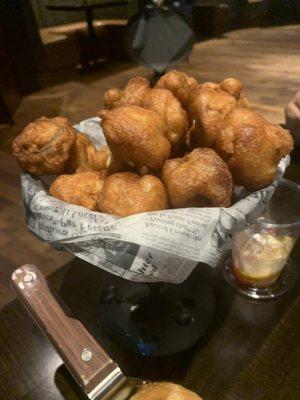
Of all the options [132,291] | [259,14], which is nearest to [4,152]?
[259,14]

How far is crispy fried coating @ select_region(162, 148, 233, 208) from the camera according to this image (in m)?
0.52

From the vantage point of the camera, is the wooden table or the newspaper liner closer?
the newspaper liner

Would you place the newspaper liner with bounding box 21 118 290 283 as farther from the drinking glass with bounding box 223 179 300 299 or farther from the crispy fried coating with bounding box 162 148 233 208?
the drinking glass with bounding box 223 179 300 299

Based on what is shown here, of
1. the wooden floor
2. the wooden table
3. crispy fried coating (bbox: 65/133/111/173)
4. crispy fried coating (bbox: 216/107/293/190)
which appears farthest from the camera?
the wooden table

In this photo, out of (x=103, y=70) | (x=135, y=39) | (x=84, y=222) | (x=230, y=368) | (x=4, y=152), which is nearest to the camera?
(x=84, y=222)

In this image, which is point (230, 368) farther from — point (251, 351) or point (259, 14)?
point (259, 14)

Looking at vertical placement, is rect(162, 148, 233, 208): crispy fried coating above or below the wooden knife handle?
Answer: above

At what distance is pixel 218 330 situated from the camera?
679 millimetres

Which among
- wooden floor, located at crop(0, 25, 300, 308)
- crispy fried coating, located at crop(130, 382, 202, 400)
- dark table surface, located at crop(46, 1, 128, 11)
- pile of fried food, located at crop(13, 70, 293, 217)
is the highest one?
pile of fried food, located at crop(13, 70, 293, 217)

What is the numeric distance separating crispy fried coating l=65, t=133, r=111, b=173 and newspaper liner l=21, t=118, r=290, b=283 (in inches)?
6.1

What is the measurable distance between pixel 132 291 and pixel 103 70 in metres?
4.00

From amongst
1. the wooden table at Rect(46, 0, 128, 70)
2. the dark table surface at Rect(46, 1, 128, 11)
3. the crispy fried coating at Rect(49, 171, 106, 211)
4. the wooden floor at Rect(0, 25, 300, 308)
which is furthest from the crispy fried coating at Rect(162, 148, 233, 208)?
the dark table surface at Rect(46, 1, 128, 11)

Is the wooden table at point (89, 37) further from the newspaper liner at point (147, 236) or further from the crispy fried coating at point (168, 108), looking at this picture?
the newspaper liner at point (147, 236)

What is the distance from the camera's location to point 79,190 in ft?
1.82
